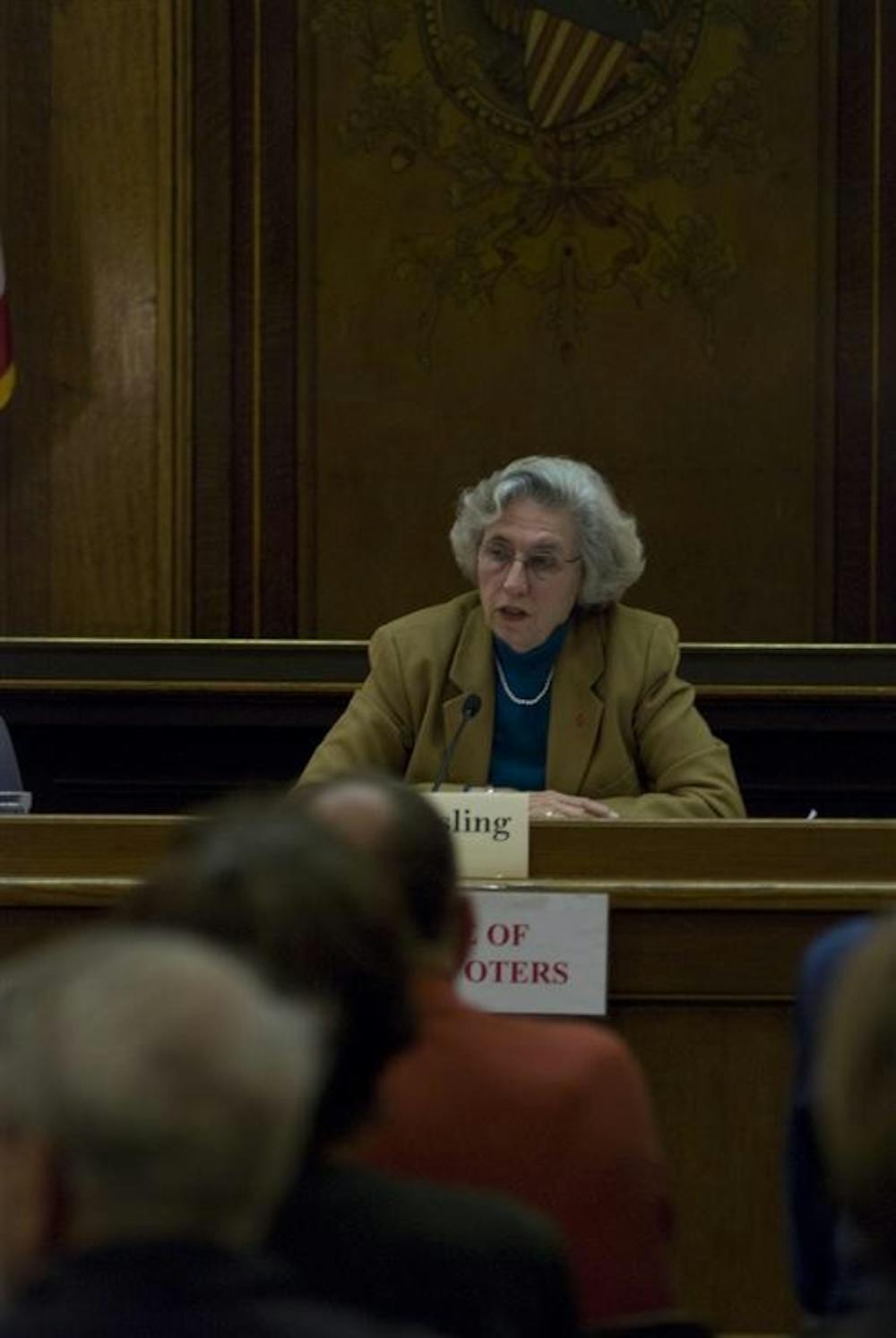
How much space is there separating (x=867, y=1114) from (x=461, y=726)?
276cm

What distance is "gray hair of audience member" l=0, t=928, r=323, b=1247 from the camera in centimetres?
129

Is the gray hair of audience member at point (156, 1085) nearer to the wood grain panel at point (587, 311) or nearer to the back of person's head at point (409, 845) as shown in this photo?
the back of person's head at point (409, 845)

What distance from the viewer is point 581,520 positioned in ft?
14.4

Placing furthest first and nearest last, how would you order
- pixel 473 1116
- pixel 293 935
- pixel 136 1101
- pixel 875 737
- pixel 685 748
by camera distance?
pixel 875 737 < pixel 685 748 < pixel 473 1116 < pixel 293 935 < pixel 136 1101

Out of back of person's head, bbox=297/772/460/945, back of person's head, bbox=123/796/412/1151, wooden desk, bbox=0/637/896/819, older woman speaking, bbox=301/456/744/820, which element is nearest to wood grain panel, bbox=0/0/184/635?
wooden desk, bbox=0/637/896/819

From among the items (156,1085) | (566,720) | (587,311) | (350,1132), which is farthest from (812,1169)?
(587,311)

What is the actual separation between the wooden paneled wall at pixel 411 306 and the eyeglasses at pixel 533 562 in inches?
57.8

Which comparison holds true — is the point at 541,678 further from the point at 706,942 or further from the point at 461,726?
the point at 706,942

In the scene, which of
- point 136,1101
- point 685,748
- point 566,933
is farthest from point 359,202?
point 136,1101

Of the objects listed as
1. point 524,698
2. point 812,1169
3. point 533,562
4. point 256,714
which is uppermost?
point 533,562

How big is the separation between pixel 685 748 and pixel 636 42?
2.16 m

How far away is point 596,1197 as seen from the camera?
2.15 meters

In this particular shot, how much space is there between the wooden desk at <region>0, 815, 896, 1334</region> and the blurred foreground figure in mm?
1981

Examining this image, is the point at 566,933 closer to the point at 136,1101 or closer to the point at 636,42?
the point at 136,1101
